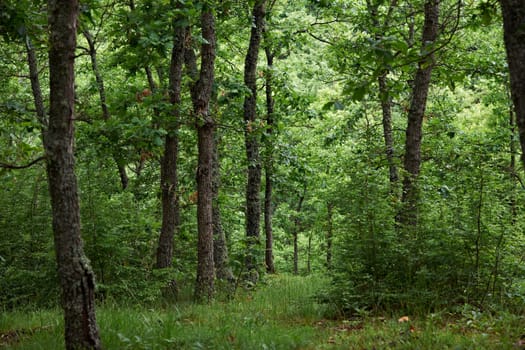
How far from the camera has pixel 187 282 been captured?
1374 cm

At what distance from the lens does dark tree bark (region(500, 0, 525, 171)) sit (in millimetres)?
4102

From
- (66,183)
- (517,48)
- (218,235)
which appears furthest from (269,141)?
(517,48)

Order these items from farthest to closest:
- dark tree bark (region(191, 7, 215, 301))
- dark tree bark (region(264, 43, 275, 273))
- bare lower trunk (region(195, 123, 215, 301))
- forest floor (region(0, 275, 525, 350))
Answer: dark tree bark (region(264, 43, 275, 273)), bare lower trunk (region(195, 123, 215, 301)), dark tree bark (region(191, 7, 215, 301)), forest floor (region(0, 275, 525, 350))

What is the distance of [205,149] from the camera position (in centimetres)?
1056

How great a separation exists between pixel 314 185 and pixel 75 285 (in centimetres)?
2285

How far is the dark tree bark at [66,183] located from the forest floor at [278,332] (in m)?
0.82

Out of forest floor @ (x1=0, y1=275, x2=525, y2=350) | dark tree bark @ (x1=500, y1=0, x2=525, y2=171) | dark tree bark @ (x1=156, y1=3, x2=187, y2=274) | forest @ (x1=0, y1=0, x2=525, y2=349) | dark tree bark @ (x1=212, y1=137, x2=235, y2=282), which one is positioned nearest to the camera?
dark tree bark @ (x1=500, y1=0, x2=525, y2=171)

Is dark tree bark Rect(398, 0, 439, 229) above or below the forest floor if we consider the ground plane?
above

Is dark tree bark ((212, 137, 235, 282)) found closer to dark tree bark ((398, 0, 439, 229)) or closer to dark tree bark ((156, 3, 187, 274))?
dark tree bark ((156, 3, 187, 274))

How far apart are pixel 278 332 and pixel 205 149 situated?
4894 millimetres

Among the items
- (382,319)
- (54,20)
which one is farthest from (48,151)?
(382,319)

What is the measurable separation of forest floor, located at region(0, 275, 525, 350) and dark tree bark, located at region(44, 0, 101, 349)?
82cm

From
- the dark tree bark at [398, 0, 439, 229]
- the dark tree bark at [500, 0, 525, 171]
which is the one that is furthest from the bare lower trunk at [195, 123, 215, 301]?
the dark tree bark at [500, 0, 525, 171]

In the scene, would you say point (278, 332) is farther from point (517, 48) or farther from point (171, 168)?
point (171, 168)
